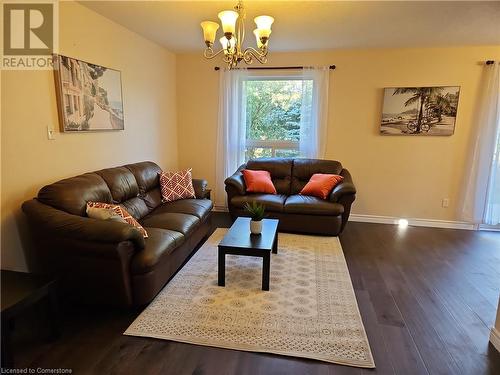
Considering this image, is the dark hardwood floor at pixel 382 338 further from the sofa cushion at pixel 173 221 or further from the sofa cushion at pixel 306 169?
the sofa cushion at pixel 306 169

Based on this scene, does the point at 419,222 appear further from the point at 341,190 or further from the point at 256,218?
the point at 256,218

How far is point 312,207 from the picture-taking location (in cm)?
371

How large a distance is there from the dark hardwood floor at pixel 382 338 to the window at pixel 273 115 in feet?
7.25

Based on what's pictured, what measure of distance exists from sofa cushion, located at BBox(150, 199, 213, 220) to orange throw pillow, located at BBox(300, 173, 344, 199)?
4.39ft

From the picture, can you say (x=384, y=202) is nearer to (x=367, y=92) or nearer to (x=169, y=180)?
(x=367, y=92)

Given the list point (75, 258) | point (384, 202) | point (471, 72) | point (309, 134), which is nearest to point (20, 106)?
point (75, 258)

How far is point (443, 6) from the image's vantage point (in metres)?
2.62

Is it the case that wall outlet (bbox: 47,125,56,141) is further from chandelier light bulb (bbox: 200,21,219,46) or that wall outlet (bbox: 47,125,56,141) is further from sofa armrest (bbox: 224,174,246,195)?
sofa armrest (bbox: 224,174,246,195)

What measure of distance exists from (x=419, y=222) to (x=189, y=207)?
330 centimetres

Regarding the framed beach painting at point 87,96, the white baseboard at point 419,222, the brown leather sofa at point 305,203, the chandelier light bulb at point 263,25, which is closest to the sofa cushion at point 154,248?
the framed beach painting at point 87,96

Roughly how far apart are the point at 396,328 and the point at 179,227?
188 cm

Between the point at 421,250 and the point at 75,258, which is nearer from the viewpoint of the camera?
the point at 75,258

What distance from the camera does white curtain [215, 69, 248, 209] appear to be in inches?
178

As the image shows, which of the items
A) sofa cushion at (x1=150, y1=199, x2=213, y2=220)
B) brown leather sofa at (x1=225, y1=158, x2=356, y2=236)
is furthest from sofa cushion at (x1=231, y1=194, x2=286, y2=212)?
sofa cushion at (x1=150, y1=199, x2=213, y2=220)
